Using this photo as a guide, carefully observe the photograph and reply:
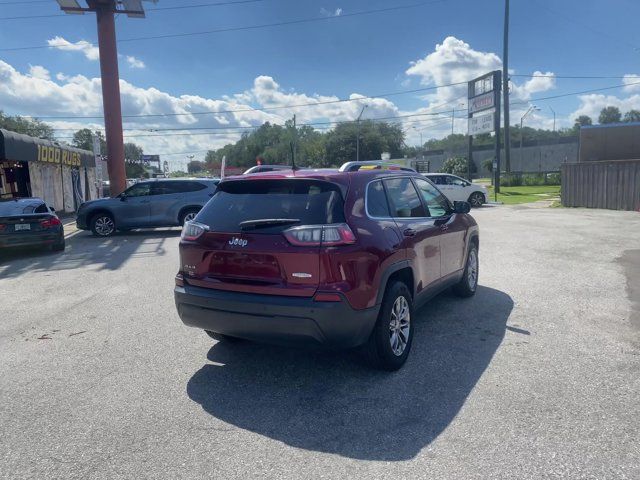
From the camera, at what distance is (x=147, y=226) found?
15.5 meters

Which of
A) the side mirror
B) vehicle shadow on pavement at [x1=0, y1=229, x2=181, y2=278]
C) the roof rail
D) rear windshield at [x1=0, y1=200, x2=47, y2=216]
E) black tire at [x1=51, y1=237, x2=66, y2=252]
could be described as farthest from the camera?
black tire at [x1=51, y1=237, x2=66, y2=252]

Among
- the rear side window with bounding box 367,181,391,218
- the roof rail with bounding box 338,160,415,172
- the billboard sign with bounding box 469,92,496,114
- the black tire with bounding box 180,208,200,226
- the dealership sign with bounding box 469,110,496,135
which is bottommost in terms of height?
the black tire with bounding box 180,208,200,226

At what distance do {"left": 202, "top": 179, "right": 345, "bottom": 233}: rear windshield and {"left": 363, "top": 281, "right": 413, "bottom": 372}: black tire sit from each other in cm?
84

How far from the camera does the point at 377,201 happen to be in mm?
4480

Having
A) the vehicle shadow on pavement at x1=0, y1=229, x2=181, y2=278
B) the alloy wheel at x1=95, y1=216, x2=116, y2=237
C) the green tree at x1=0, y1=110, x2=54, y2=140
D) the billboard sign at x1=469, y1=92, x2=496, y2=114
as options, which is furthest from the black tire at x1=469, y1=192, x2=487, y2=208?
the green tree at x1=0, y1=110, x2=54, y2=140

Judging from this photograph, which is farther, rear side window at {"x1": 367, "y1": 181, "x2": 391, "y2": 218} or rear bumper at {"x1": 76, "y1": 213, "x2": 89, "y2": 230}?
rear bumper at {"x1": 76, "y1": 213, "x2": 89, "y2": 230}

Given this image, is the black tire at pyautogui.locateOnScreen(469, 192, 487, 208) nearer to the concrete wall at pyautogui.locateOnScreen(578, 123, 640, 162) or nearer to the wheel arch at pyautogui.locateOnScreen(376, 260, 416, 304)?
the concrete wall at pyautogui.locateOnScreen(578, 123, 640, 162)

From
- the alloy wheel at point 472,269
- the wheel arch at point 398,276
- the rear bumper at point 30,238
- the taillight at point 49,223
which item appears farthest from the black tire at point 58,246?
the wheel arch at point 398,276

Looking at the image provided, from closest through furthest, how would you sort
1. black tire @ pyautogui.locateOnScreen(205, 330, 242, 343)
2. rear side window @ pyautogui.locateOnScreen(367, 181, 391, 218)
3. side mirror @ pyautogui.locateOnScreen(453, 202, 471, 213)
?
rear side window @ pyautogui.locateOnScreen(367, 181, 391, 218)
black tire @ pyautogui.locateOnScreen(205, 330, 242, 343)
side mirror @ pyautogui.locateOnScreen(453, 202, 471, 213)

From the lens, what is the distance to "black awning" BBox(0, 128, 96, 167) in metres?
17.8

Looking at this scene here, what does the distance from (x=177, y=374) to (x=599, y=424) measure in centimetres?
328

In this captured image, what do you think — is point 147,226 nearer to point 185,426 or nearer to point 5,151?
point 5,151

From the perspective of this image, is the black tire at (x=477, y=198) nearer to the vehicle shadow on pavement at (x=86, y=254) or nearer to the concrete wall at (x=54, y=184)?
the vehicle shadow on pavement at (x=86, y=254)

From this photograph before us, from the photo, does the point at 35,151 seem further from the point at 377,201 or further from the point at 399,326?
the point at 399,326
